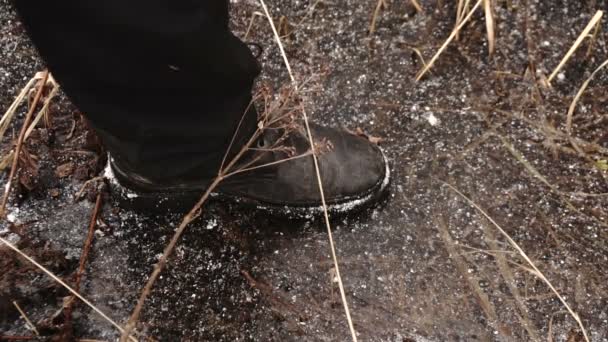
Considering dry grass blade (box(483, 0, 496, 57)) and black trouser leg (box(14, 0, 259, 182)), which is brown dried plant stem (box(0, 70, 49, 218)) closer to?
black trouser leg (box(14, 0, 259, 182))

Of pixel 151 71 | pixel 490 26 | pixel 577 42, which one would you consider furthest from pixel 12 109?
pixel 577 42

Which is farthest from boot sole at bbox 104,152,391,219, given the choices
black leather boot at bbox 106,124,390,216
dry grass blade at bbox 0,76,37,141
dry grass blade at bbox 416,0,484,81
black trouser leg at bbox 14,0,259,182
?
dry grass blade at bbox 416,0,484,81

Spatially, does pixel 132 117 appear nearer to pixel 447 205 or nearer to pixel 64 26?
pixel 64 26

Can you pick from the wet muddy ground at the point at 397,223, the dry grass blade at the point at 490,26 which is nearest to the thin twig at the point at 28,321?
the wet muddy ground at the point at 397,223

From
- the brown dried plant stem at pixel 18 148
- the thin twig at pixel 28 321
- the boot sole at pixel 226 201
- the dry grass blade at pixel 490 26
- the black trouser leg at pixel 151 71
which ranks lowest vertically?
the thin twig at pixel 28 321

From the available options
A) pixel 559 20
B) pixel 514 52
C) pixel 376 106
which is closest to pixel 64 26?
pixel 376 106

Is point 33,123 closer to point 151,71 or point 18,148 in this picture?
point 18,148

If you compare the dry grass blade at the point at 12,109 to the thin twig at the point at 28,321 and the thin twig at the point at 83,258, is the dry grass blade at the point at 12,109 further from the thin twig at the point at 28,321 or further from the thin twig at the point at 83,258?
the thin twig at the point at 28,321
